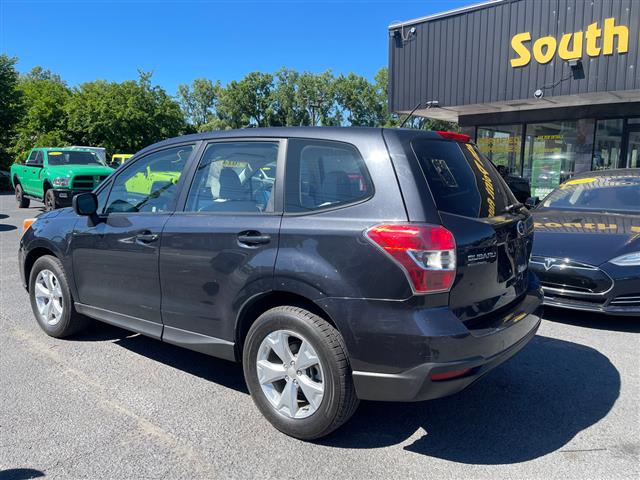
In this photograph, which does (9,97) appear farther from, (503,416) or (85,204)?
(503,416)

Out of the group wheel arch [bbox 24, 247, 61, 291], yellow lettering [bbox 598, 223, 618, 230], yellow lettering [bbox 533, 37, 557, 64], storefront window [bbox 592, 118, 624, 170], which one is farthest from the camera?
storefront window [bbox 592, 118, 624, 170]

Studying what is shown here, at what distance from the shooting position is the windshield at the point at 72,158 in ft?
49.7

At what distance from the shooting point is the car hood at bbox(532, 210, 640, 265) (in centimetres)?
501

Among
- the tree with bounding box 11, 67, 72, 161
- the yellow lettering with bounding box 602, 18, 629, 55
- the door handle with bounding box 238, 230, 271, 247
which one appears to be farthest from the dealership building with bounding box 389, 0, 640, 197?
the tree with bounding box 11, 67, 72, 161

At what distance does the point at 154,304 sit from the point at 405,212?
2014 mm

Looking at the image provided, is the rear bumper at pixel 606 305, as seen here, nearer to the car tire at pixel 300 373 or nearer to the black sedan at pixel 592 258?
the black sedan at pixel 592 258

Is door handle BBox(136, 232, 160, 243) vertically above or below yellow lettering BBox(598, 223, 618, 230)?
above

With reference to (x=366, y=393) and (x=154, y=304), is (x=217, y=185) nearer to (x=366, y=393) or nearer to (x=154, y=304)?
(x=154, y=304)

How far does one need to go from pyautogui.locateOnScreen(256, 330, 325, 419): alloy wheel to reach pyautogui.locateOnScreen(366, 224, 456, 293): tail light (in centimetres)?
71

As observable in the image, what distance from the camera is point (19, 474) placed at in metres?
2.63

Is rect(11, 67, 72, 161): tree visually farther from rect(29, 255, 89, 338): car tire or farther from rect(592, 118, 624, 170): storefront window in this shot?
rect(29, 255, 89, 338): car tire

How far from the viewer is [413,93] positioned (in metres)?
14.8

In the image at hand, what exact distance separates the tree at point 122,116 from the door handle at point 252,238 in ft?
108

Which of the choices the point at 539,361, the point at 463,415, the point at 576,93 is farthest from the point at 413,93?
the point at 463,415
